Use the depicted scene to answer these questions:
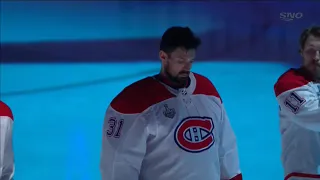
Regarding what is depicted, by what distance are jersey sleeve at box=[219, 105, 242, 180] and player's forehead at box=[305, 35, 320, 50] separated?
1.93ft

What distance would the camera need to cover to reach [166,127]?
2402mm

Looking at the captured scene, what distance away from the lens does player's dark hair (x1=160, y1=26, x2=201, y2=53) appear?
7.98 ft

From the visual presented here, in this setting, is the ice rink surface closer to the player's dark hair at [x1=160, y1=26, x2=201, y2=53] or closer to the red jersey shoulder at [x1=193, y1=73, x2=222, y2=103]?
the red jersey shoulder at [x1=193, y1=73, x2=222, y2=103]

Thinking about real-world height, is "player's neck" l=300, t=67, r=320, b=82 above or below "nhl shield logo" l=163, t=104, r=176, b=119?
above

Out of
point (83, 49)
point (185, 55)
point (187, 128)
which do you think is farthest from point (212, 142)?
point (83, 49)

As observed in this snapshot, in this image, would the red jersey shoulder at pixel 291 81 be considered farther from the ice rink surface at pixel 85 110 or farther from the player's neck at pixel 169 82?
the ice rink surface at pixel 85 110

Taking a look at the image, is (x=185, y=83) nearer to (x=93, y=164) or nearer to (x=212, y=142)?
(x=212, y=142)

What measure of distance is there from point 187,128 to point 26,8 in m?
8.63

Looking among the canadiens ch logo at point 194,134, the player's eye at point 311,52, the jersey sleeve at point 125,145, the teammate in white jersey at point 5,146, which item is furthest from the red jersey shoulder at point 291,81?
the teammate in white jersey at point 5,146

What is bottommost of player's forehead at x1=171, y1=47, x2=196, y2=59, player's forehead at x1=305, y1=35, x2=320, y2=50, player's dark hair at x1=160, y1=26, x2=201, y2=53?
player's forehead at x1=305, y1=35, x2=320, y2=50

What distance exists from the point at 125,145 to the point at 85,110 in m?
3.85

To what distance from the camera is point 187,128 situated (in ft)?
7.91

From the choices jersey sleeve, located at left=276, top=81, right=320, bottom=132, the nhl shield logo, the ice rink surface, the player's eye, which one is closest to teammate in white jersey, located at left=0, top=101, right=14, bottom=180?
the nhl shield logo

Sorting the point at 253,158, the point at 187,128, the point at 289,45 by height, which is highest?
the point at 187,128
